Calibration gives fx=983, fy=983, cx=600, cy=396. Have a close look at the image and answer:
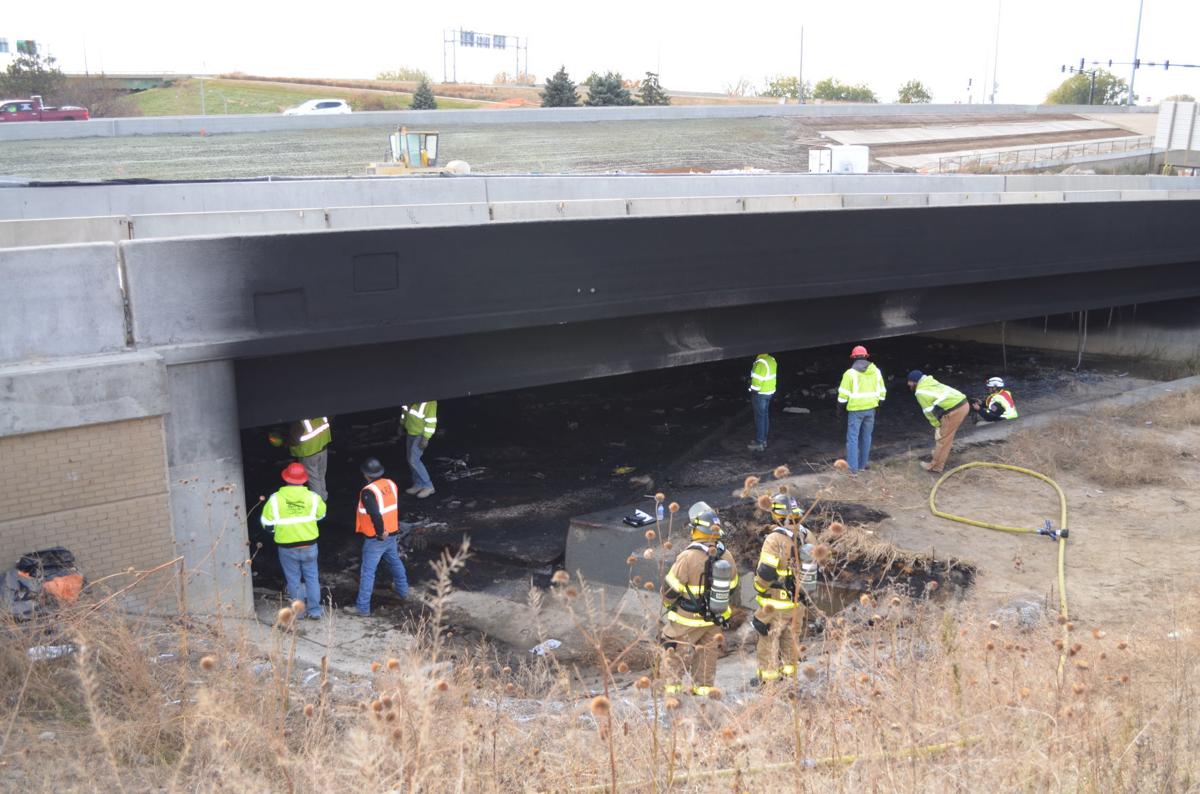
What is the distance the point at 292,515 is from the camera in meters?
9.37

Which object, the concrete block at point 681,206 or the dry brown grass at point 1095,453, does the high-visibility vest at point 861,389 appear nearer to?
the dry brown grass at point 1095,453

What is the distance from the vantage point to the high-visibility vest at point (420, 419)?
12.7 metres

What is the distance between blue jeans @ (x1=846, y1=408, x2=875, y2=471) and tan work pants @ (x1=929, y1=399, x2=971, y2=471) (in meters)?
0.88

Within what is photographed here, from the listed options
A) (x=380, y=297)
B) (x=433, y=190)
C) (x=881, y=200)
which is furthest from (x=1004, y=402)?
(x=433, y=190)

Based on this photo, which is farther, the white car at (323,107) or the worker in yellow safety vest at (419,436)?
the white car at (323,107)

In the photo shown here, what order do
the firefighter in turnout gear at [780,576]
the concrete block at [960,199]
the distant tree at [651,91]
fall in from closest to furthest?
the firefighter in turnout gear at [780,576] < the concrete block at [960,199] < the distant tree at [651,91]

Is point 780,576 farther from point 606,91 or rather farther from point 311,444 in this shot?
point 606,91

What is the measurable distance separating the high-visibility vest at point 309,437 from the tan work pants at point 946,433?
7.83m

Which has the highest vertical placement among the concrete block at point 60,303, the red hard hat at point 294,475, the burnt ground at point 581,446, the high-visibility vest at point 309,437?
the concrete block at point 60,303

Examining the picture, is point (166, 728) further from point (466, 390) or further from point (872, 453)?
point (872, 453)

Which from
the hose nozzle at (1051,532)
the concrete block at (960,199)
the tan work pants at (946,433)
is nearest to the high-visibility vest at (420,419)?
the tan work pants at (946,433)

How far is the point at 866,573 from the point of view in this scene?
10133mm

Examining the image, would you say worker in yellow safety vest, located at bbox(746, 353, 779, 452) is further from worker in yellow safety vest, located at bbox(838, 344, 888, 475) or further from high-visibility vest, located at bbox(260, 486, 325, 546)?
high-visibility vest, located at bbox(260, 486, 325, 546)

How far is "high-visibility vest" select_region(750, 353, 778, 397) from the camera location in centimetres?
1456
